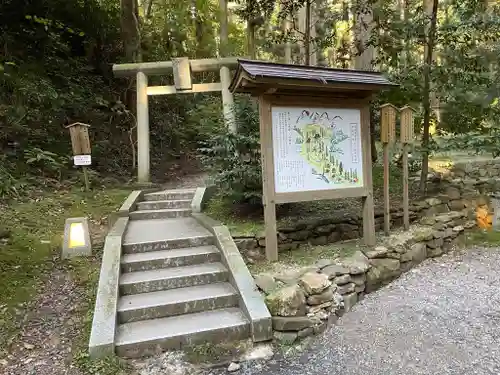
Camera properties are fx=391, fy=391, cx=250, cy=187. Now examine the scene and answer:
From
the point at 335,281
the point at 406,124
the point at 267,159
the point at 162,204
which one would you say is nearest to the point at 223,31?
the point at 162,204

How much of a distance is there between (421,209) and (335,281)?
309 centimetres

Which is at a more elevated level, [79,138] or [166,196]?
[79,138]

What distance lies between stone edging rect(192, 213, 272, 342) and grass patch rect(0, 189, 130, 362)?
1.52 metres

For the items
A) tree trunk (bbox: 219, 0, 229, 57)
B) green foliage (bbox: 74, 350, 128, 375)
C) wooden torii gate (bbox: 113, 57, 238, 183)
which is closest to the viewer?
green foliage (bbox: 74, 350, 128, 375)

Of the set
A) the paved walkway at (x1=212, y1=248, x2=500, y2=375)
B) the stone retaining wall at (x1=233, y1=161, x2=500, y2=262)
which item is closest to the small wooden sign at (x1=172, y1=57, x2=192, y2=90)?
the stone retaining wall at (x1=233, y1=161, x2=500, y2=262)

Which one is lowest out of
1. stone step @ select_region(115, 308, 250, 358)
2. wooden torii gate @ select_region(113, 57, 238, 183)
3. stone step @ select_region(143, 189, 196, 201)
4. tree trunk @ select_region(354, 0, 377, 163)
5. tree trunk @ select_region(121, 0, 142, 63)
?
stone step @ select_region(115, 308, 250, 358)

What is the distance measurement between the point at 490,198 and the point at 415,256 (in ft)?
9.48

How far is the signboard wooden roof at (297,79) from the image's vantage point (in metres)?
4.30

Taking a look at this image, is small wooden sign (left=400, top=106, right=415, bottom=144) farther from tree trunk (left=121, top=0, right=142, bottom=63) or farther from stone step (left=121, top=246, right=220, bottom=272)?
tree trunk (left=121, top=0, right=142, bottom=63)

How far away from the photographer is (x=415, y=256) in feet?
18.2

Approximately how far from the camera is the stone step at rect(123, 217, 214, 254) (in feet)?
15.8

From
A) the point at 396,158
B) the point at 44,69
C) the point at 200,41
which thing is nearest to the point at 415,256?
the point at 396,158

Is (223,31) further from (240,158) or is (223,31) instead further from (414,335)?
(414,335)

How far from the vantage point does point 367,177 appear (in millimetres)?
5223
